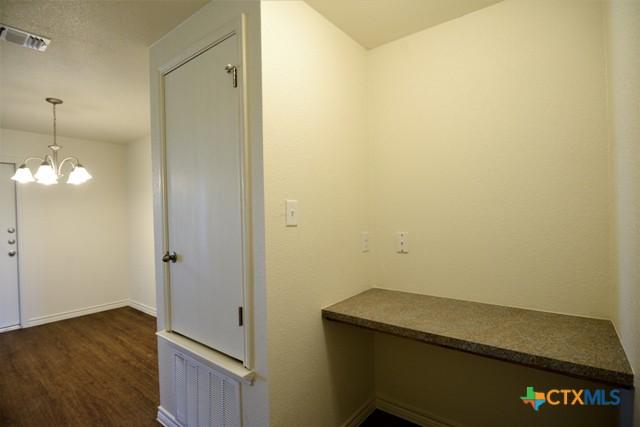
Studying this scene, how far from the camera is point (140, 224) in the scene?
4.41 meters

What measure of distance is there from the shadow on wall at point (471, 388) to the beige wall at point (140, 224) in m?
3.45

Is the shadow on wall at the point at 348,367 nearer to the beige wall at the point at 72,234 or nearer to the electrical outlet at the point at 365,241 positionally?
the electrical outlet at the point at 365,241

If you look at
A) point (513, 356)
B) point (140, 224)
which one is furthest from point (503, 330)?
point (140, 224)

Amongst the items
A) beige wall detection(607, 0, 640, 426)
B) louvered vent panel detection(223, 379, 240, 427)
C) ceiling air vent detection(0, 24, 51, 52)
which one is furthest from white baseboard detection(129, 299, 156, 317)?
beige wall detection(607, 0, 640, 426)

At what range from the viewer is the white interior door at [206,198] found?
59.3 inches

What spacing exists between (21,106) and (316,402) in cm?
374

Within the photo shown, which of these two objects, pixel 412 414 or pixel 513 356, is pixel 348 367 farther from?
pixel 513 356

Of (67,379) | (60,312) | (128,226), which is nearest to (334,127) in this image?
(67,379)

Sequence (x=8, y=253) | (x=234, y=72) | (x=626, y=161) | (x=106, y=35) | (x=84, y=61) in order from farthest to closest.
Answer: (x=8, y=253)
(x=84, y=61)
(x=106, y=35)
(x=234, y=72)
(x=626, y=161)

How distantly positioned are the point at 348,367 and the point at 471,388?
27.8 inches

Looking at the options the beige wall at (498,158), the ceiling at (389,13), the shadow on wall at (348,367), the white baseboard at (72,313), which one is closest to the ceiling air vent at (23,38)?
the ceiling at (389,13)

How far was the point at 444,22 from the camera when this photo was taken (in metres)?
1.81

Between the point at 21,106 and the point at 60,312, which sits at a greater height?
the point at 21,106

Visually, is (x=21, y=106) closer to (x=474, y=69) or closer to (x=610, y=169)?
(x=474, y=69)
